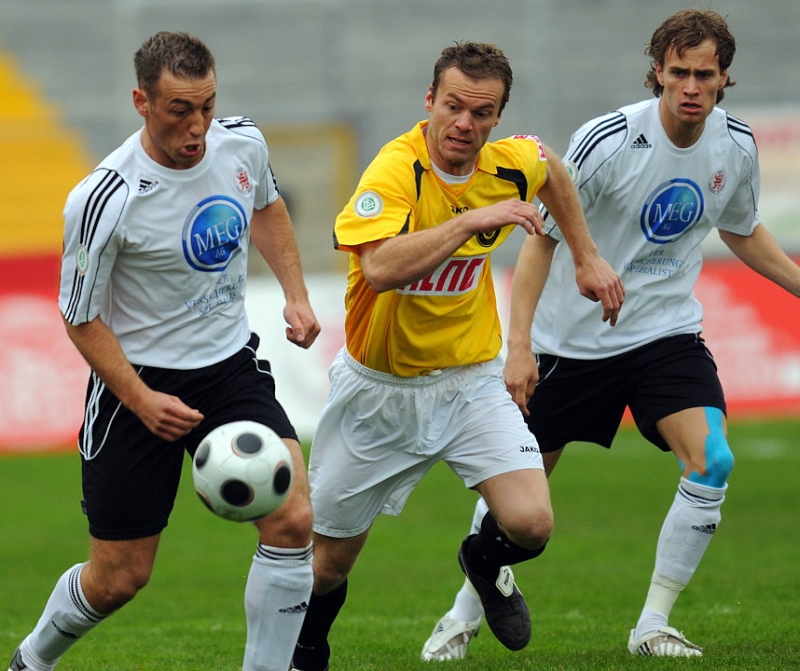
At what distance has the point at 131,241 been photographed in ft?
16.4

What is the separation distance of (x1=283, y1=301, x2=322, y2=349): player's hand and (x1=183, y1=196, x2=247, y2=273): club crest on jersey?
439 millimetres

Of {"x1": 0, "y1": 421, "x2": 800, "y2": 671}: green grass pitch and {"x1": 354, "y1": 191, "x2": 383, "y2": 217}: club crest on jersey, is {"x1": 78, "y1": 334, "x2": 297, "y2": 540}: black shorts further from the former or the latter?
{"x1": 0, "y1": 421, "x2": 800, "y2": 671}: green grass pitch

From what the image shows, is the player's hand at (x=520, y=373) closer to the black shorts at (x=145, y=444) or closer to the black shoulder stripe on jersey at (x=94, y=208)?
the black shorts at (x=145, y=444)

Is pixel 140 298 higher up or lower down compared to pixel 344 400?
higher up

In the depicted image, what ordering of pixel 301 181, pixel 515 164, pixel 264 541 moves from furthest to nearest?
pixel 301 181 → pixel 515 164 → pixel 264 541

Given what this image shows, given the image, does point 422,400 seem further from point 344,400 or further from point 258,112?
point 258,112

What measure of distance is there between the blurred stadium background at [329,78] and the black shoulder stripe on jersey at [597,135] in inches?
551

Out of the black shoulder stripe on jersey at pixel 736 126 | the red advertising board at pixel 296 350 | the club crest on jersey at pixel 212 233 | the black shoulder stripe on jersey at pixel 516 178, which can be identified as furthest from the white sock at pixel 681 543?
the red advertising board at pixel 296 350

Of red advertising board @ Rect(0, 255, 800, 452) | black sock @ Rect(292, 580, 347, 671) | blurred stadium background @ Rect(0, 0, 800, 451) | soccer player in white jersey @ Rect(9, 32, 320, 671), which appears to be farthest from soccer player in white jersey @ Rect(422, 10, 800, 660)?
blurred stadium background @ Rect(0, 0, 800, 451)

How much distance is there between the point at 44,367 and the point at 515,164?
1032 centimetres

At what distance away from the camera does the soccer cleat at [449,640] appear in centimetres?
629

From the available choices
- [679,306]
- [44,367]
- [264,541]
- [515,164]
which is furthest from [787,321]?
[264,541]

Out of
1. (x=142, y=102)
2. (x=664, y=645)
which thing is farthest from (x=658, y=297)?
(x=142, y=102)

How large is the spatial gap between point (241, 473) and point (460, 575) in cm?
486
